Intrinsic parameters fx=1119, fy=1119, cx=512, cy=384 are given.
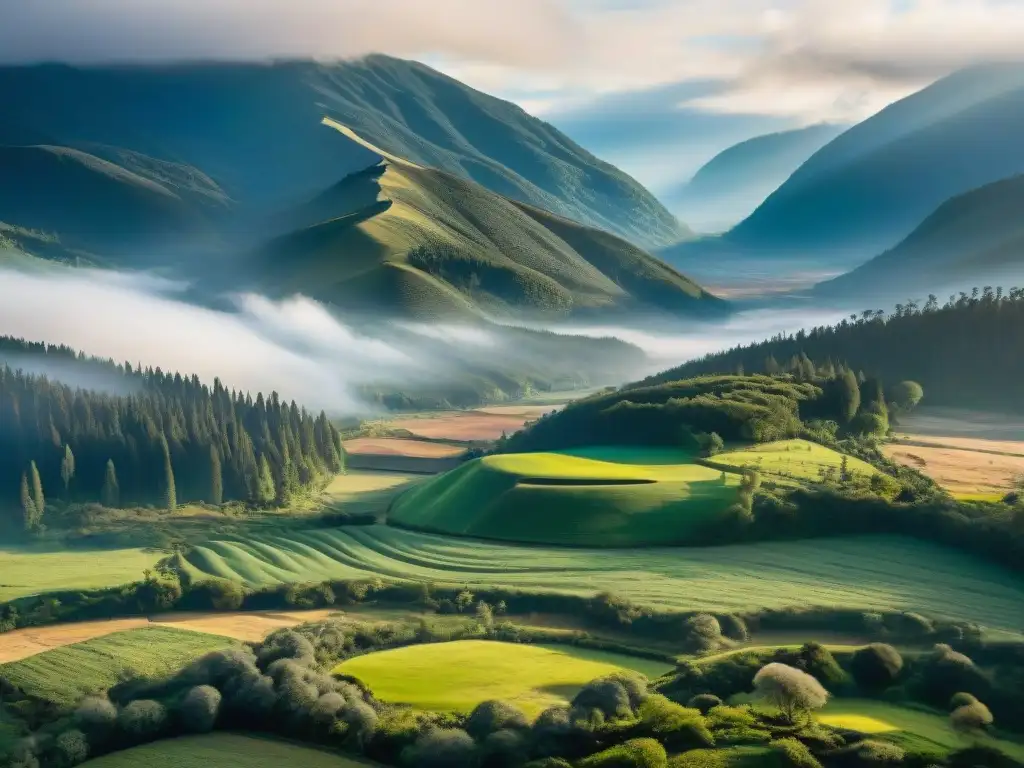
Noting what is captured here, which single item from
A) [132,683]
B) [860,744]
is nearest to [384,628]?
[132,683]

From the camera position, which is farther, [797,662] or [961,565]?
[961,565]

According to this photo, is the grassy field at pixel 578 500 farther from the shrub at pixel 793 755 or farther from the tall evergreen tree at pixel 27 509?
the shrub at pixel 793 755

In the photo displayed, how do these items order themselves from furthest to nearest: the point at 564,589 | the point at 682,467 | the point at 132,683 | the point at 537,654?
1. the point at 682,467
2. the point at 564,589
3. the point at 537,654
4. the point at 132,683

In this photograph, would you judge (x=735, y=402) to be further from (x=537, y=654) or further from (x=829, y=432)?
(x=537, y=654)

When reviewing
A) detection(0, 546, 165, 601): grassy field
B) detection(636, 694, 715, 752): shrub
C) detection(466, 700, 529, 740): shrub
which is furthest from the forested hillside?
detection(636, 694, 715, 752): shrub

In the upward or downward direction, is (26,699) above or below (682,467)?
below

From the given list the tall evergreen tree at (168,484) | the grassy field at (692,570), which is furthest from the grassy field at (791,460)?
the tall evergreen tree at (168,484)

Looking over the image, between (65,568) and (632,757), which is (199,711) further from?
(65,568)

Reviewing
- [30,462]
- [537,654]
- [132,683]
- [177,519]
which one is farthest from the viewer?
[30,462]
